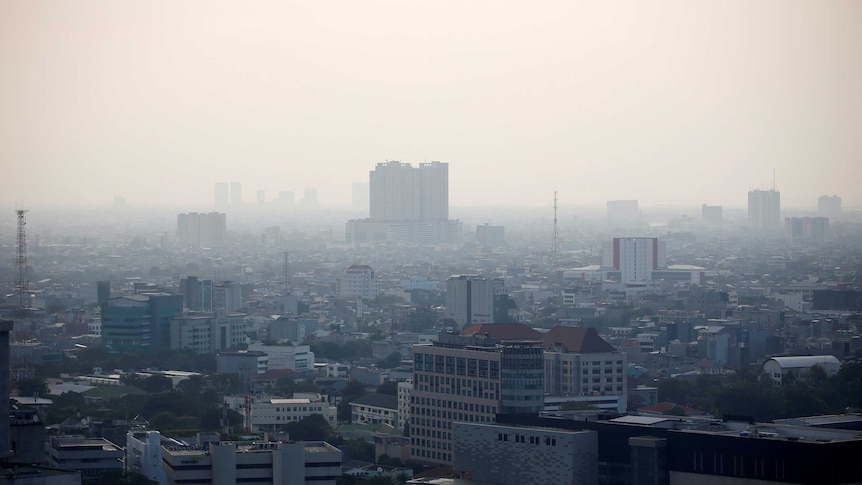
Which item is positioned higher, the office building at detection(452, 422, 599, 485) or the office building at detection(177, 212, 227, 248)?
the office building at detection(177, 212, 227, 248)

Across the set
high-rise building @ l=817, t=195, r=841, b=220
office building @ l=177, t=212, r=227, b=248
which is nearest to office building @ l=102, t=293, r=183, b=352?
high-rise building @ l=817, t=195, r=841, b=220

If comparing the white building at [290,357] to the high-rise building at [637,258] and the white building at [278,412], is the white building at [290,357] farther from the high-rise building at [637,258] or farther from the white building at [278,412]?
the high-rise building at [637,258]

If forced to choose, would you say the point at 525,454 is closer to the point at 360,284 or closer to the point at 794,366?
the point at 794,366

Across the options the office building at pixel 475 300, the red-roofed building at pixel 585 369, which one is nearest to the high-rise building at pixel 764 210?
the office building at pixel 475 300

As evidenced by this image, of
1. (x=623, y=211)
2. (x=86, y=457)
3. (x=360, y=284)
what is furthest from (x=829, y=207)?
(x=86, y=457)

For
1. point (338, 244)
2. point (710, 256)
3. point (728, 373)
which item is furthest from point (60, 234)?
point (728, 373)

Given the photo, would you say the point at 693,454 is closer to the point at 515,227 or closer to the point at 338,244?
the point at 338,244

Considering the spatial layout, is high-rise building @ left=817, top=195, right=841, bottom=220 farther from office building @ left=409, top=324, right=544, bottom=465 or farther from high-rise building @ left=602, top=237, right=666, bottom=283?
office building @ left=409, top=324, right=544, bottom=465
